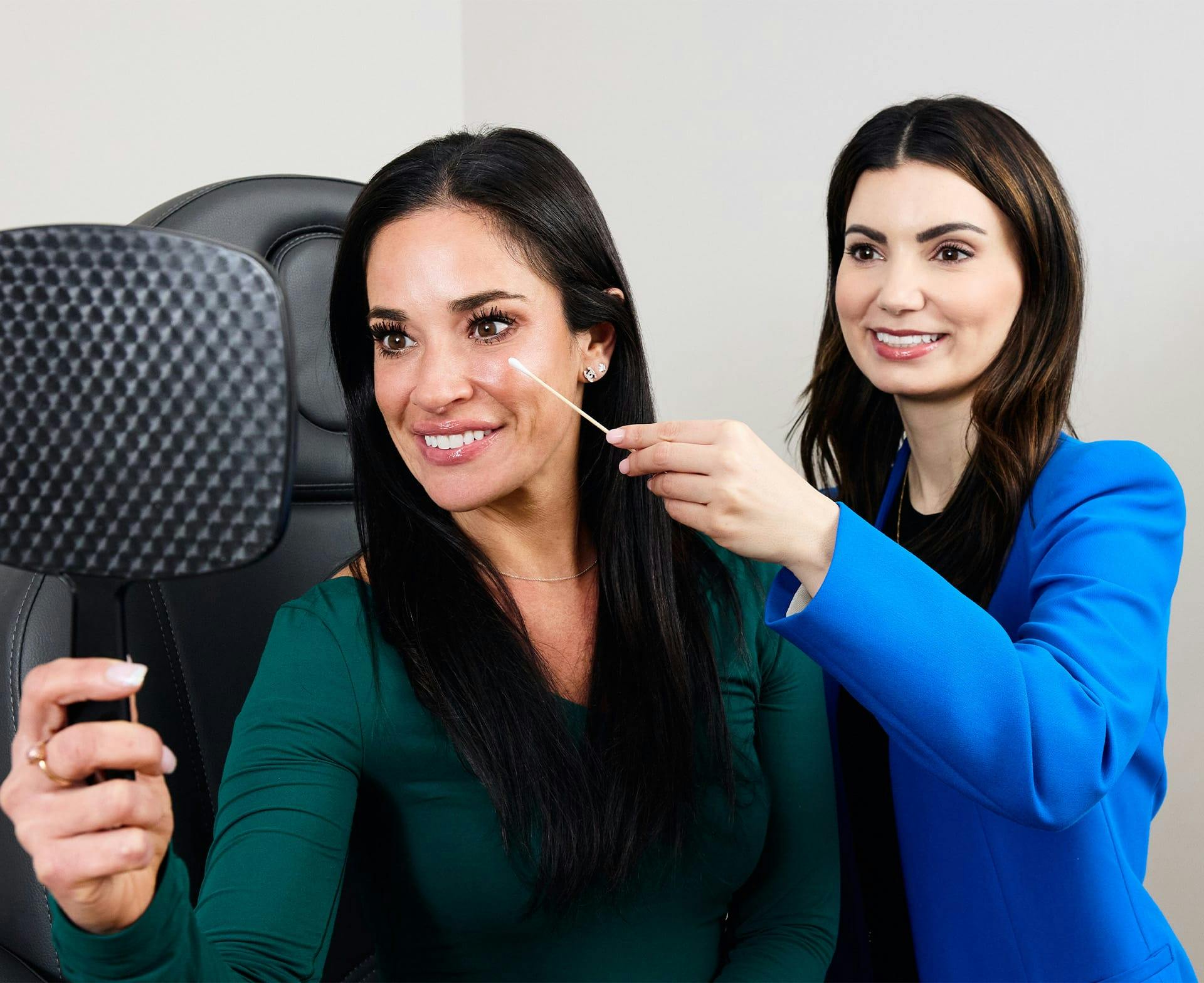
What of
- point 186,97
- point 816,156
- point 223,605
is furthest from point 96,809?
point 816,156

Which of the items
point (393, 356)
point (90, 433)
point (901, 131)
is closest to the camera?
point (90, 433)

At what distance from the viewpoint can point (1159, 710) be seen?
1.21 meters

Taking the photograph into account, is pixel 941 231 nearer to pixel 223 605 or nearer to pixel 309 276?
pixel 309 276

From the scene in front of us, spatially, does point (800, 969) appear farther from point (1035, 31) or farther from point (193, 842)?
point (1035, 31)

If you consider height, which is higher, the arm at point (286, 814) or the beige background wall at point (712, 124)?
the beige background wall at point (712, 124)

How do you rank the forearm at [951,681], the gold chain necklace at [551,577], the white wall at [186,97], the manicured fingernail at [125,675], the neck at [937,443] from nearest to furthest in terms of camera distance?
the manicured fingernail at [125,675] < the forearm at [951,681] < the gold chain necklace at [551,577] < the neck at [937,443] < the white wall at [186,97]

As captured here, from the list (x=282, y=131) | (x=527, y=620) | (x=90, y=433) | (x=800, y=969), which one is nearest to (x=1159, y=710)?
(x=800, y=969)

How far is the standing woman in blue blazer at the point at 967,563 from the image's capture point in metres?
0.89

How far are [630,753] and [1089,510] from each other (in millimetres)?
499

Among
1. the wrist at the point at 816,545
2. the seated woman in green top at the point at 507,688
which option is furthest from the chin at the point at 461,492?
the wrist at the point at 816,545

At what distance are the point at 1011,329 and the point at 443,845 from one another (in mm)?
841

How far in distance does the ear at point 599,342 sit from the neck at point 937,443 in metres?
0.36

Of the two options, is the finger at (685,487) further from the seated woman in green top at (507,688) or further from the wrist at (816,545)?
the seated woman in green top at (507,688)

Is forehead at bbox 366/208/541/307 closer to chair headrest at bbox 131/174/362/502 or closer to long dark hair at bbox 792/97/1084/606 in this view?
chair headrest at bbox 131/174/362/502
